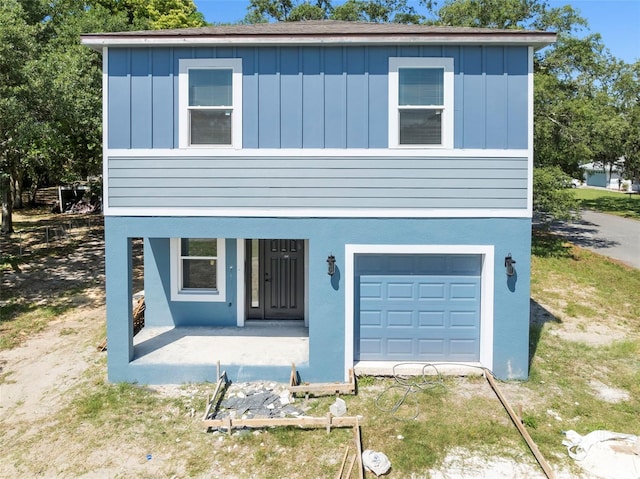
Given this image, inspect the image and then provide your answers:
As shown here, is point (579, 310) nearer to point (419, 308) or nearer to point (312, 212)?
point (419, 308)

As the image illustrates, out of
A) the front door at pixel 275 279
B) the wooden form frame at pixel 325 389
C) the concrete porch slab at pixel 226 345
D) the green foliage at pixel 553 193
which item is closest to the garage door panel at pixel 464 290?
the wooden form frame at pixel 325 389

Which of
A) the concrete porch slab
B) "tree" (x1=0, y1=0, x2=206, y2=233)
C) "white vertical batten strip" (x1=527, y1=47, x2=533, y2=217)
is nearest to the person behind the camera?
"white vertical batten strip" (x1=527, y1=47, x2=533, y2=217)

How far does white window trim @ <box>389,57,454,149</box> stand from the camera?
23.6ft

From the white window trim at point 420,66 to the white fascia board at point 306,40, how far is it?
0.86 feet

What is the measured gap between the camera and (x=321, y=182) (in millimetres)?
7289

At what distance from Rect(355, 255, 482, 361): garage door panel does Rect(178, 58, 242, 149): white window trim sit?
3053 mm

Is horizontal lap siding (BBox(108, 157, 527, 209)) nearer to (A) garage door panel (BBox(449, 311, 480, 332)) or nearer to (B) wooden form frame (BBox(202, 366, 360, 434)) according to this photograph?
(A) garage door panel (BBox(449, 311, 480, 332))

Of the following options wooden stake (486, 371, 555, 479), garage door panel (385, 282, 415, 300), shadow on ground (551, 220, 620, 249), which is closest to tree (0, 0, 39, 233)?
garage door panel (385, 282, 415, 300)

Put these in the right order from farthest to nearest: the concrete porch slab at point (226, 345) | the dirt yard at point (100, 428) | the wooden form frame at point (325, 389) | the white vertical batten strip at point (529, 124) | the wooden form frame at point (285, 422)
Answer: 1. the concrete porch slab at point (226, 345)
2. the white vertical batten strip at point (529, 124)
3. the wooden form frame at point (325, 389)
4. the wooden form frame at point (285, 422)
5. the dirt yard at point (100, 428)

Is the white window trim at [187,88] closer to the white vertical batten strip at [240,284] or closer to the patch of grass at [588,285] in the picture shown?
the white vertical batten strip at [240,284]

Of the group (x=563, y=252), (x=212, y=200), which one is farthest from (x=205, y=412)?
(x=563, y=252)

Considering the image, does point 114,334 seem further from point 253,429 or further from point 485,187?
point 485,187

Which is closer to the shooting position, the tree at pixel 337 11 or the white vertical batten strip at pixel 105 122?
the white vertical batten strip at pixel 105 122

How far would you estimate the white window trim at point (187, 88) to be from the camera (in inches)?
284
